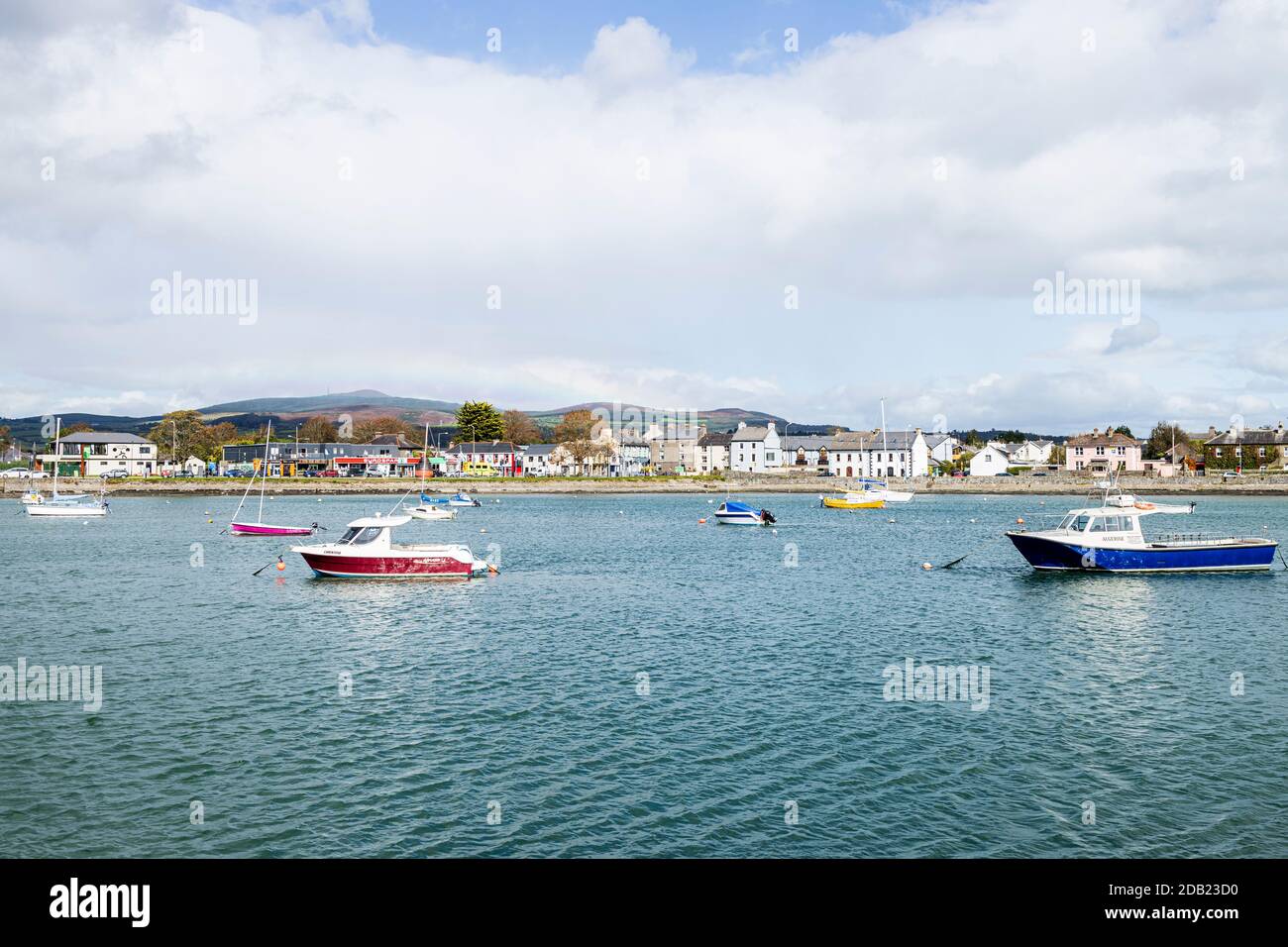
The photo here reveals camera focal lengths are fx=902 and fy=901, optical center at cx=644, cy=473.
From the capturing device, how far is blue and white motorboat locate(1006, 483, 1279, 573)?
45.2 m

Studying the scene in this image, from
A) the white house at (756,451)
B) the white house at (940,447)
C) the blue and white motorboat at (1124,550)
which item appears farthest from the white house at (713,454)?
the blue and white motorboat at (1124,550)

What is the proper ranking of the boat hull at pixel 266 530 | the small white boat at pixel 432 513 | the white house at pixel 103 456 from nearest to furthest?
the boat hull at pixel 266 530 → the small white boat at pixel 432 513 → the white house at pixel 103 456

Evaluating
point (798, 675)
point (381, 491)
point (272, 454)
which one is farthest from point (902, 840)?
point (272, 454)

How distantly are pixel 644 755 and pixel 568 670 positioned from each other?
7.77 meters

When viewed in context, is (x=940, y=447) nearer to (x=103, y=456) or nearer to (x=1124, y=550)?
(x=1124, y=550)

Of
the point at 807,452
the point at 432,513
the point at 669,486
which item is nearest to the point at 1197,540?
the point at 432,513

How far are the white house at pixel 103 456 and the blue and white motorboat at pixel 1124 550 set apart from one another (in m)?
171

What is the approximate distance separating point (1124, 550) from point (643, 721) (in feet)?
113

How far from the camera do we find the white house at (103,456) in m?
174

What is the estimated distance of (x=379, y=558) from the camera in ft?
141

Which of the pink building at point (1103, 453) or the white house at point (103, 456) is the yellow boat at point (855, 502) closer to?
the pink building at point (1103, 453)

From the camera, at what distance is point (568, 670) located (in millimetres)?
25656

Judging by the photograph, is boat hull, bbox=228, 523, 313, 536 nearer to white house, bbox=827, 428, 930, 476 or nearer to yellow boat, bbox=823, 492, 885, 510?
yellow boat, bbox=823, 492, 885, 510
